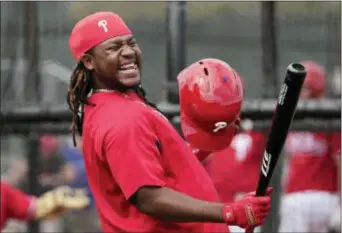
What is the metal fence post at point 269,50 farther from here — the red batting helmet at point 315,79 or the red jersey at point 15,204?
the red jersey at point 15,204

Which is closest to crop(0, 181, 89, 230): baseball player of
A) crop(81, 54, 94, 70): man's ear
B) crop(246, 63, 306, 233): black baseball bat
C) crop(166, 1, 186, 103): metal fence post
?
crop(166, 1, 186, 103): metal fence post

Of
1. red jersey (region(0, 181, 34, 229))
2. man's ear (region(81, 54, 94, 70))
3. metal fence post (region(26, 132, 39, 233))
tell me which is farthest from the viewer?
metal fence post (region(26, 132, 39, 233))

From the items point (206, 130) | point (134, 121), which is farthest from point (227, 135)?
point (134, 121)

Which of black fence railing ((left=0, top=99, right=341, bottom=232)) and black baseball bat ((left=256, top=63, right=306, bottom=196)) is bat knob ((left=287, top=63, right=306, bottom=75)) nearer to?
black baseball bat ((left=256, top=63, right=306, bottom=196))

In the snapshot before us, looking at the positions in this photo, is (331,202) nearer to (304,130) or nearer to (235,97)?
(304,130)

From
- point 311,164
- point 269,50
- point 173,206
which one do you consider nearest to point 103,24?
point 173,206

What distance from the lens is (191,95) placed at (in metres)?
3.84

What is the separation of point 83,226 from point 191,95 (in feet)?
12.4

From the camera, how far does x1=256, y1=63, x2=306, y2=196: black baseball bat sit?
3188 mm

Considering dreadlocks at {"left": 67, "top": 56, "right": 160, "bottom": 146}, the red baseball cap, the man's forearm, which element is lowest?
the man's forearm

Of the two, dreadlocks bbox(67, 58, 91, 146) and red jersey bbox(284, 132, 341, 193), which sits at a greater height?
dreadlocks bbox(67, 58, 91, 146)

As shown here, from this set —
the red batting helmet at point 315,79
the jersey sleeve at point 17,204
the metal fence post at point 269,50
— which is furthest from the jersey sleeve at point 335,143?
the jersey sleeve at point 17,204

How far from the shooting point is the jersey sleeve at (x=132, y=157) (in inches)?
139

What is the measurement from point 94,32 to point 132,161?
566mm
